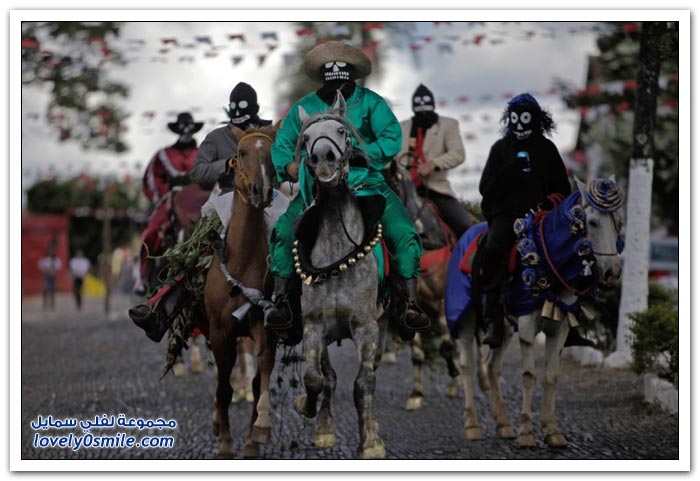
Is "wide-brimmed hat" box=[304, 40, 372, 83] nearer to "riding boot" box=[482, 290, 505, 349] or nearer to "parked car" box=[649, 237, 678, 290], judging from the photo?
"riding boot" box=[482, 290, 505, 349]

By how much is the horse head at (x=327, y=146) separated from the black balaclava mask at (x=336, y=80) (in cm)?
81

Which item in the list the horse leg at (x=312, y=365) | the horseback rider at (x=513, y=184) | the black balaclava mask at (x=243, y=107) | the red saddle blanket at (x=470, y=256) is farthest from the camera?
the red saddle blanket at (x=470, y=256)

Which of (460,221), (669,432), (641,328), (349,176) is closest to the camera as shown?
(349,176)

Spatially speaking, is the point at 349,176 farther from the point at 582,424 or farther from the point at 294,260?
the point at 582,424

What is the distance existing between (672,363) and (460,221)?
3.07 metres

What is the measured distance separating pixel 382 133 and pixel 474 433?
332 centimetres

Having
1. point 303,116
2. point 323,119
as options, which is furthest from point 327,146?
point 303,116

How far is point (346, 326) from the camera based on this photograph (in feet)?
31.8

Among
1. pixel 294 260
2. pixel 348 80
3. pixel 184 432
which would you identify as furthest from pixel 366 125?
pixel 184 432

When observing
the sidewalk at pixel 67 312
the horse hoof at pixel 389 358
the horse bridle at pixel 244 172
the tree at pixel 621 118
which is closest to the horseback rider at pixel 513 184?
the horse bridle at pixel 244 172

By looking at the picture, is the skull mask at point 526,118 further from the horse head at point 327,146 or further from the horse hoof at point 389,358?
the horse hoof at point 389,358

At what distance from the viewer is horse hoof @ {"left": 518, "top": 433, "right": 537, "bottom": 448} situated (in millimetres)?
11234

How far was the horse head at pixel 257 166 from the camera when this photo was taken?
33.5 ft

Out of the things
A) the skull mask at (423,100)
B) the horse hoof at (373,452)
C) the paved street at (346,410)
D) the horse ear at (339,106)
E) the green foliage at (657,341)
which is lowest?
the paved street at (346,410)
